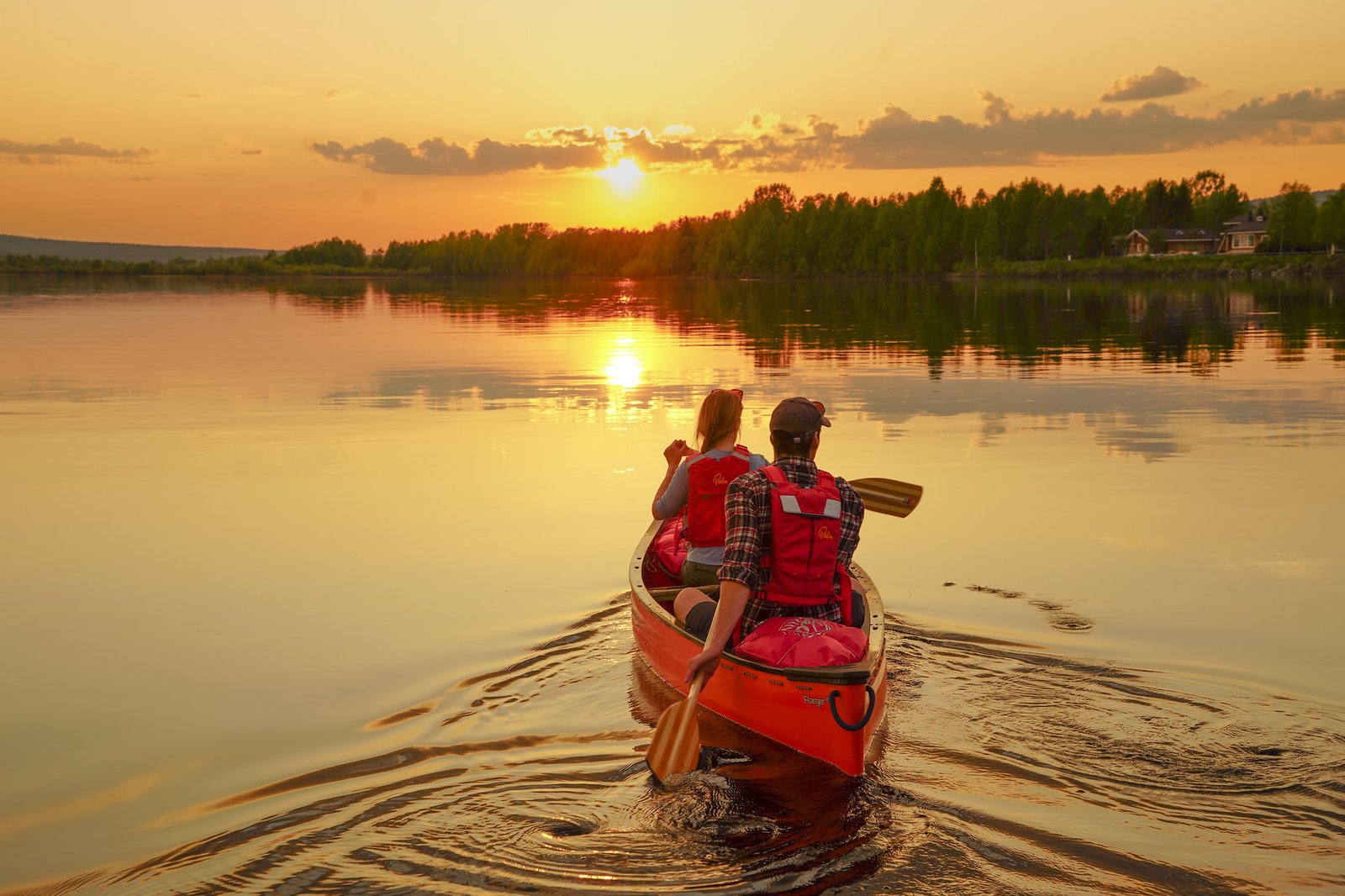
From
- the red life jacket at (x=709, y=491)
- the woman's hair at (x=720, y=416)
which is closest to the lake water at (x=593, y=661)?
the red life jacket at (x=709, y=491)

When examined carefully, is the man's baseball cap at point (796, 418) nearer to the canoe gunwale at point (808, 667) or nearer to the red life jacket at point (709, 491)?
the canoe gunwale at point (808, 667)

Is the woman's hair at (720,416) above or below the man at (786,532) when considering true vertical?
above

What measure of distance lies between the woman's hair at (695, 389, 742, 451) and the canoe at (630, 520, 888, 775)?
4.18ft

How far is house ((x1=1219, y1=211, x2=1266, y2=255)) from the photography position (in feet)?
462

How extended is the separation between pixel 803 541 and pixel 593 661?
111 inches

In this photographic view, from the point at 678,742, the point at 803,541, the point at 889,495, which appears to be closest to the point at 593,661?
the point at 678,742

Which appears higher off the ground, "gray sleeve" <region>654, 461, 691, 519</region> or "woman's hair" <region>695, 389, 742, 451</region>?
"woman's hair" <region>695, 389, 742, 451</region>

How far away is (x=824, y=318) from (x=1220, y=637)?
162ft

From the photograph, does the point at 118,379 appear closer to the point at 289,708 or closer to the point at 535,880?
the point at 289,708

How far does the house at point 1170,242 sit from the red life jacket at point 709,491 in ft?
486

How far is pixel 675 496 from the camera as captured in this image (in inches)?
319

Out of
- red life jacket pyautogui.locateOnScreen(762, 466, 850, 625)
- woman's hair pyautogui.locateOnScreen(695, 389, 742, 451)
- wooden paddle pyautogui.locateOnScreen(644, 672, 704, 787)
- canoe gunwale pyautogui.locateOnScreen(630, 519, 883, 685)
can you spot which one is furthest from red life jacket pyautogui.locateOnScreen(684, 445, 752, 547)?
wooden paddle pyautogui.locateOnScreen(644, 672, 704, 787)

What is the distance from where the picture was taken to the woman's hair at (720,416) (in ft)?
25.0

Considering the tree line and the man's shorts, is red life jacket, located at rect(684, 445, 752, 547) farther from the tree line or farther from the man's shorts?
the tree line
